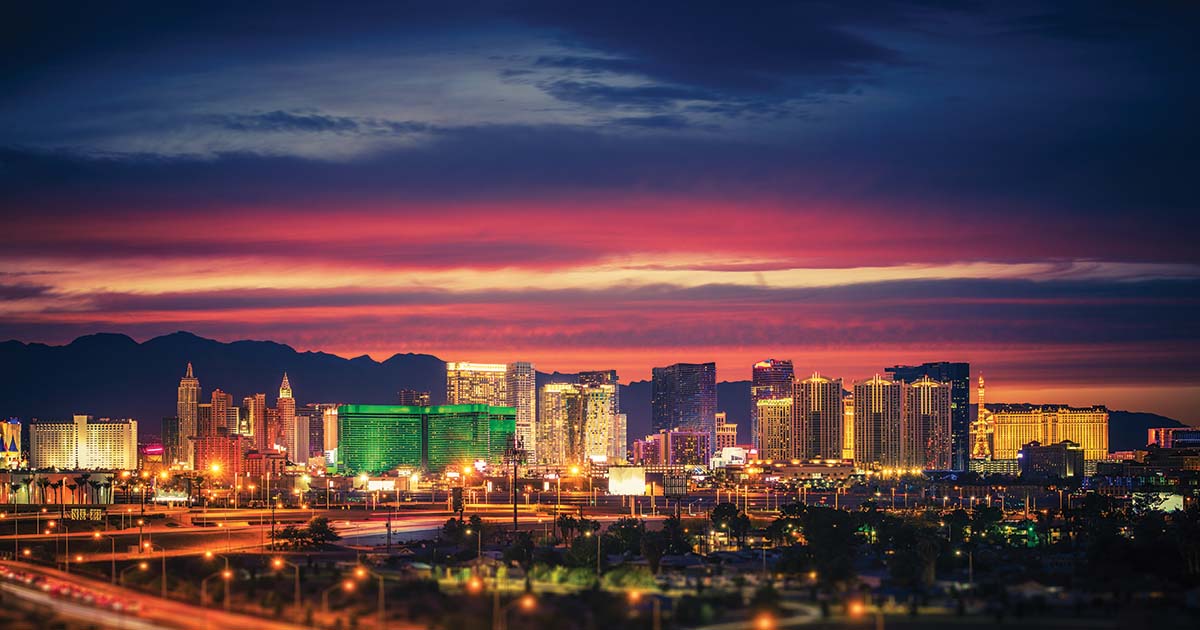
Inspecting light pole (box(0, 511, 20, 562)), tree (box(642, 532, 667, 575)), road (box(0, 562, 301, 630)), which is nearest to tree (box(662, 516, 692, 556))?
tree (box(642, 532, 667, 575))

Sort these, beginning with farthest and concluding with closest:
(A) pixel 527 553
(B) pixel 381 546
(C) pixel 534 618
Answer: (B) pixel 381 546 < (A) pixel 527 553 < (C) pixel 534 618

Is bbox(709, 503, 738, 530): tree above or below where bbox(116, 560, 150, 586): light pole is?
below

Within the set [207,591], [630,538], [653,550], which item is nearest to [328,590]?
[207,591]

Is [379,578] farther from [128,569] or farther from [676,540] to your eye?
[676,540]

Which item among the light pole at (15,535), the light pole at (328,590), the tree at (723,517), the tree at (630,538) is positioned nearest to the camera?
the light pole at (328,590)

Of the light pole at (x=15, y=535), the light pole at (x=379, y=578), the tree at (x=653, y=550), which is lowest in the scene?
the light pole at (x=15, y=535)

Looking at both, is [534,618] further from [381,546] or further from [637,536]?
[381,546]

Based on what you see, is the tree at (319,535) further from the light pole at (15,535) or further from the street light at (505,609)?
the street light at (505,609)

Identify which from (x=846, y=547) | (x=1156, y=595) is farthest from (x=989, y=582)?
(x=846, y=547)

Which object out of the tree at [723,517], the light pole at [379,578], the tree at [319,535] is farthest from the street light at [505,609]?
the tree at [723,517]

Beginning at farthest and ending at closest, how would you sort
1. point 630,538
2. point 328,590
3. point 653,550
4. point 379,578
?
point 630,538 → point 653,550 → point 379,578 → point 328,590

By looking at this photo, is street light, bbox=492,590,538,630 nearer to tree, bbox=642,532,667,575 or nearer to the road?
the road
